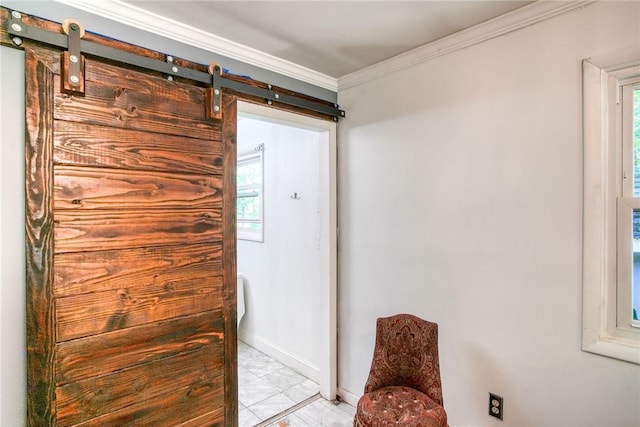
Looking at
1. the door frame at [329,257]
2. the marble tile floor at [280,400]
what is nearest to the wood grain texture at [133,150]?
the door frame at [329,257]

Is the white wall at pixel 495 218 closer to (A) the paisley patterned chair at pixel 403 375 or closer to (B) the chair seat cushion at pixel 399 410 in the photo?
(A) the paisley patterned chair at pixel 403 375

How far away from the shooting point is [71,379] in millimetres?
1451

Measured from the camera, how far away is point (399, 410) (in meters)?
1.56

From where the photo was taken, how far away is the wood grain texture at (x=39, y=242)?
136cm

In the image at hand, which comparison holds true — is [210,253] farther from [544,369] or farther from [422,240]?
[544,369]

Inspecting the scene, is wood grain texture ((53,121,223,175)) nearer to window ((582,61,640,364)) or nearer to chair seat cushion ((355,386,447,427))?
chair seat cushion ((355,386,447,427))

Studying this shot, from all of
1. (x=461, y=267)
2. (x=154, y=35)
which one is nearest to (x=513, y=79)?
(x=461, y=267)

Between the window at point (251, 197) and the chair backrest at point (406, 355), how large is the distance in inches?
75.3

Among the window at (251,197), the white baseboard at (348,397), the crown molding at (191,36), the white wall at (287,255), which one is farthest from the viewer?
the window at (251,197)

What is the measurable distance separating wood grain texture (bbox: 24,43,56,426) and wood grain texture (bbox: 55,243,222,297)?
68 mm

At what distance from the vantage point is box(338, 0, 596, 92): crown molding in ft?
5.11

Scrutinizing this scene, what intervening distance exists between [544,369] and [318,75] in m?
2.25

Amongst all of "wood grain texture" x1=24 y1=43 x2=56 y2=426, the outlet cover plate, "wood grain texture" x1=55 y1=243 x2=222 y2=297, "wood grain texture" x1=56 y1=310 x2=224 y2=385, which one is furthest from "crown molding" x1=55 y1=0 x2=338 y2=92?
the outlet cover plate

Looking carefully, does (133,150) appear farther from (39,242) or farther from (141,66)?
(39,242)
